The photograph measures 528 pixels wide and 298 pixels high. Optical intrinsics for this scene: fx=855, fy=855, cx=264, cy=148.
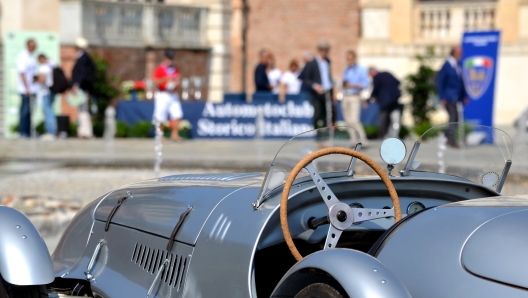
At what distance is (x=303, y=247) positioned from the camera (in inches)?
126

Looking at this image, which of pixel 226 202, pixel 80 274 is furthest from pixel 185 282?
pixel 80 274

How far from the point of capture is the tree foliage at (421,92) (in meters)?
20.3

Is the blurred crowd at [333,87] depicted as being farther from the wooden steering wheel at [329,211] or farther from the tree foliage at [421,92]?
the wooden steering wheel at [329,211]

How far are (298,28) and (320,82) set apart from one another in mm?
12332

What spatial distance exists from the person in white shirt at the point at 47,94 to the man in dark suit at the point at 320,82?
5.88 m

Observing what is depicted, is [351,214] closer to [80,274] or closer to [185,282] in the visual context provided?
[185,282]

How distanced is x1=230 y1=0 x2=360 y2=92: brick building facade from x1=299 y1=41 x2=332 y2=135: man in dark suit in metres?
11.6

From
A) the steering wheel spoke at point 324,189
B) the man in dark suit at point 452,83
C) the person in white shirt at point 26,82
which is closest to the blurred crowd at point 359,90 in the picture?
the man in dark suit at point 452,83

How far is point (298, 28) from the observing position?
27422mm

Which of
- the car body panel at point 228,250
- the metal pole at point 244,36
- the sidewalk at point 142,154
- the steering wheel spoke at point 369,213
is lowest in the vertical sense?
the sidewalk at point 142,154

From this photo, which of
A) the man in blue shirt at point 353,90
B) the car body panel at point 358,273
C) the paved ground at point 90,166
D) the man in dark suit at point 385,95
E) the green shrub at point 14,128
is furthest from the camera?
the green shrub at point 14,128

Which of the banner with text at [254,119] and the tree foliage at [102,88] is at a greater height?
the tree foliage at [102,88]

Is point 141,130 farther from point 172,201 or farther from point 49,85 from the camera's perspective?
point 172,201

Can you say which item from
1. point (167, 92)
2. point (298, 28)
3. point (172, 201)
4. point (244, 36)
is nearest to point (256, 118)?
point (167, 92)
